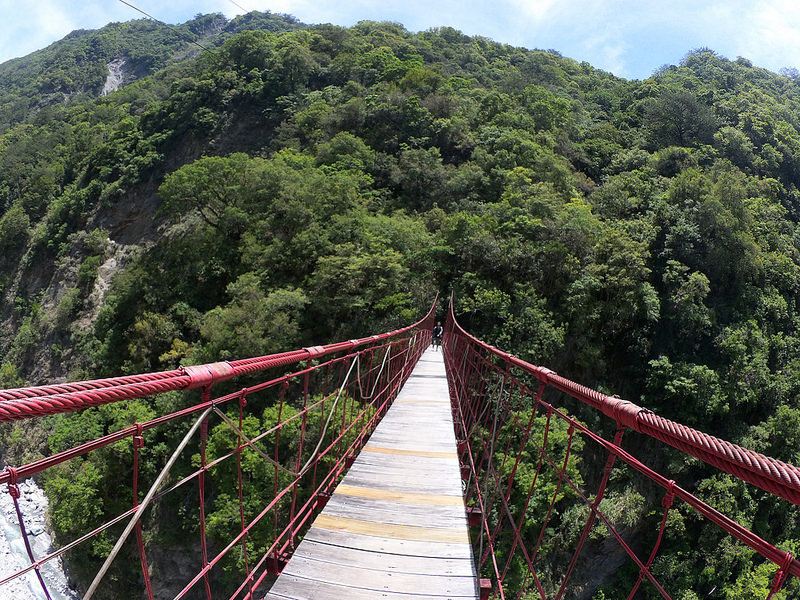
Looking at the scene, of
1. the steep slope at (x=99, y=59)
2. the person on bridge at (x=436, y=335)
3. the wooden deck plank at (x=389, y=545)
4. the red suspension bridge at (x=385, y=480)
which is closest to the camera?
the red suspension bridge at (x=385, y=480)

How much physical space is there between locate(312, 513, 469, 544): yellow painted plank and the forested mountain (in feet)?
32.9

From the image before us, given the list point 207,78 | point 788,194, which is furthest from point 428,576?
point 207,78

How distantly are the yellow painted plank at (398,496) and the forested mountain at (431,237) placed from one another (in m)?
9.69

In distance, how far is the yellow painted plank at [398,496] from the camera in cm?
256

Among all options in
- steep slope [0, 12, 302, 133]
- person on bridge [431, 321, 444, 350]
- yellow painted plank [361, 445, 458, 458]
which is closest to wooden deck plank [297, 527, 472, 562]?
yellow painted plank [361, 445, 458, 458]

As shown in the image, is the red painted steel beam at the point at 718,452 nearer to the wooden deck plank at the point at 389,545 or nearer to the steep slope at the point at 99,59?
the wooden deck plank at the point at 389,545

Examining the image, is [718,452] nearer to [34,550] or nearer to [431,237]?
[431,237]

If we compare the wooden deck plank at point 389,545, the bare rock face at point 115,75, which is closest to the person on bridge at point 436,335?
the wooden deck plank at point 389,545

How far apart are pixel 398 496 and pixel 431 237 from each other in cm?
1375

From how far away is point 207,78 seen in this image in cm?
2811

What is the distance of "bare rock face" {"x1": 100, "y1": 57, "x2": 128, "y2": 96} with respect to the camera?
58828mm

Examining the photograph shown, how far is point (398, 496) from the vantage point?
2.60 meters

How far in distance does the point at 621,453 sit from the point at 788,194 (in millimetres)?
28570

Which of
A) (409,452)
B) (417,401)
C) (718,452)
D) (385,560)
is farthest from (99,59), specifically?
(718,452)
